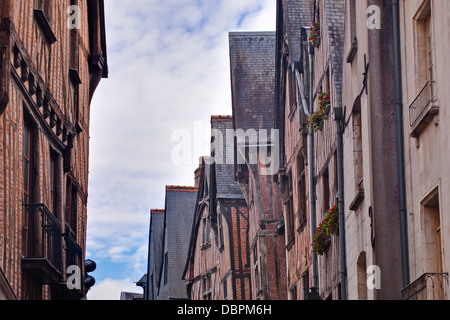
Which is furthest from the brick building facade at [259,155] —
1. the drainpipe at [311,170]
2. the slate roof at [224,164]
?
the drainpipe at [311,170]

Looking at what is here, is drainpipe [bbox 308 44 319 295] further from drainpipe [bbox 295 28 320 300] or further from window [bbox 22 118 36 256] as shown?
window [bbox 22 118 36 256]

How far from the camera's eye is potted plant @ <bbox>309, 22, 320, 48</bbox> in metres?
18.1

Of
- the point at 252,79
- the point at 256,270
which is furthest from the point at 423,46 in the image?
the point at 252,79

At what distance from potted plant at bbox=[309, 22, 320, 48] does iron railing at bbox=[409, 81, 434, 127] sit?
7.11 metres

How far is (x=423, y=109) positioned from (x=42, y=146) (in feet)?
21.1

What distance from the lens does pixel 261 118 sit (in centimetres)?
2795

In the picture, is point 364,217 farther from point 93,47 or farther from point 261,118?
point 261,118

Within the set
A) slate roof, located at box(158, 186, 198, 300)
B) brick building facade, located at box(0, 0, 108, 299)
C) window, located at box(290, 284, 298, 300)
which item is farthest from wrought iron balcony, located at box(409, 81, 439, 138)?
slate roof, located at box(158, 186, 198, 300)

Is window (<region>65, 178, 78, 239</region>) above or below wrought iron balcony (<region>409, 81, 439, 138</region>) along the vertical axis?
above

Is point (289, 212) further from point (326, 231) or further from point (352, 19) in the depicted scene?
point (352, 19)

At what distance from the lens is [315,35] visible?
18.1 m

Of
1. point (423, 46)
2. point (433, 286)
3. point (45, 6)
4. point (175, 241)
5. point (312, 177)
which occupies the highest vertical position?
point (175, 241)
